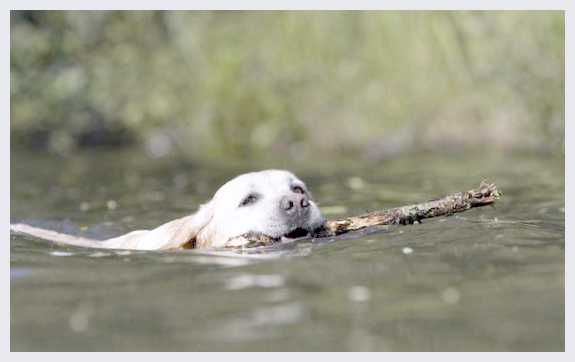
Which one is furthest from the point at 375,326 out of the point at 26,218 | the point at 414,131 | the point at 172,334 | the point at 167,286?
the point at 414,131

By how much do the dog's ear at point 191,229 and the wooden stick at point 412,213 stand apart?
16.7 inches

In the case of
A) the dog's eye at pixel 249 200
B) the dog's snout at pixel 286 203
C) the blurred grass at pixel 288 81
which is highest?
the blurred grass at pixel 288 81

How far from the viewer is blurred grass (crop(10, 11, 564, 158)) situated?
2012 centimetres

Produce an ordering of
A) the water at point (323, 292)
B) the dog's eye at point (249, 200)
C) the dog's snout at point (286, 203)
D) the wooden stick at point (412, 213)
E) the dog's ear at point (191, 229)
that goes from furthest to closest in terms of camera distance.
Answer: the dog's ear at point (191, 229)
the dog's eye at point (249, 200)
the wooden stick at point (412, 213)
the dog's snout at point (286, 203)
the water at point (323, 292)

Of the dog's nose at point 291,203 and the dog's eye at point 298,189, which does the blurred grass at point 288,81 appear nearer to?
the dog's eye at point 298,189

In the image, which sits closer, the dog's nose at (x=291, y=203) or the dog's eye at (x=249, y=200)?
the dog's nose at (x=291, y=203)

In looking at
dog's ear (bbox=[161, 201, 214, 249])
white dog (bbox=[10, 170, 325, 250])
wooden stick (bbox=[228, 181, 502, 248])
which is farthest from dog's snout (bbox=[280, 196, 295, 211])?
dog's ear (bbox=[161, 201, 214, 249])

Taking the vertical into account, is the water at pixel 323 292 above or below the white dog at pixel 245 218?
below

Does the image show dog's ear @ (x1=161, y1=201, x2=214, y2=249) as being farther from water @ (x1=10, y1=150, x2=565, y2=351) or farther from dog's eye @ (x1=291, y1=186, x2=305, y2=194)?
dog's eye @ (x1=291, y1=186, x2=305, y2=194)

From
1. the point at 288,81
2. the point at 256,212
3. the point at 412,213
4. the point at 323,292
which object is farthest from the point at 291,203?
the point at 288,81

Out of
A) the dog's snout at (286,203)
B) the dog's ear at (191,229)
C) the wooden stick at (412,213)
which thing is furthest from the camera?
the dog's ear at (191,229)

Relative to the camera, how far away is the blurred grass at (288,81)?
2012cm

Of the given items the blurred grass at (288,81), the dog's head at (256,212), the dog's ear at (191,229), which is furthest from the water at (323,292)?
Answer: the blurred grass at (288,81)

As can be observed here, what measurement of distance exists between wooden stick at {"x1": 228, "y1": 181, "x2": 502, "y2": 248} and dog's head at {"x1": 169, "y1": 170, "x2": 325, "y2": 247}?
0.10 metres
